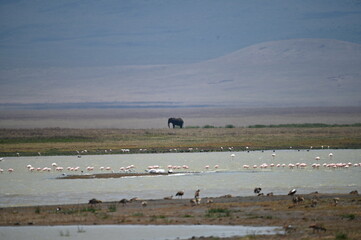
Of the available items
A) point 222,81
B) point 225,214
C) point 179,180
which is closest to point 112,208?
point 225,214

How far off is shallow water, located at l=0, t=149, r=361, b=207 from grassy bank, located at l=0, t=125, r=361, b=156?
458 centimetres

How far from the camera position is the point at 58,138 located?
46.8 metres

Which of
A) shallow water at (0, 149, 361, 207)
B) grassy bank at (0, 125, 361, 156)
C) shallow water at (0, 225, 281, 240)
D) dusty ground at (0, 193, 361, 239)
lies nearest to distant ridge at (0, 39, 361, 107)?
grassy bank at (0, 125, 361, 156)

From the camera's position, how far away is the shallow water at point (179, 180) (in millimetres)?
22406

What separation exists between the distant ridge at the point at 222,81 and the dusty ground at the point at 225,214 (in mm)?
112469

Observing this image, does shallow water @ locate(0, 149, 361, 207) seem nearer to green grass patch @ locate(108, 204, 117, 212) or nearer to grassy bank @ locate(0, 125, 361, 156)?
green grass patch @ locate(108, 204, 117, 212)

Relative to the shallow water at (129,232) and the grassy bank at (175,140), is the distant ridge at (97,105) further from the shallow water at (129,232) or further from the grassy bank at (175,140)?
the shallow water at (129,232)

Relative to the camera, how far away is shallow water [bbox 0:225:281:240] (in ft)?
51.5

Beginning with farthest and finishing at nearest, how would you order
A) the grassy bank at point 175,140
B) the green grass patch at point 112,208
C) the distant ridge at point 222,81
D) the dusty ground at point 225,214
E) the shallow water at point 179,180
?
the distant ridge at point 222,81, the grassy bank at point 175,140, the shallow water at point 179,180, the green grass patch at point 112,208, the dusty ground at point 225,214

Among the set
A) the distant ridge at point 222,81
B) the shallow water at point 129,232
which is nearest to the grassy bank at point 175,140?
the shallow water at point 129,232

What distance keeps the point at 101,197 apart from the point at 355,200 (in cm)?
672

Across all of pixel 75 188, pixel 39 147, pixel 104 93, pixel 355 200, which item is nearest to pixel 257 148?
pixel 39 147

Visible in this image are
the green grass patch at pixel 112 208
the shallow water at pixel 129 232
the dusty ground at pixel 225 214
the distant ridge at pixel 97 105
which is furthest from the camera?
the distant ridge at pixel 97 105

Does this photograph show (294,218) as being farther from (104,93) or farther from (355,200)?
(104,93)
